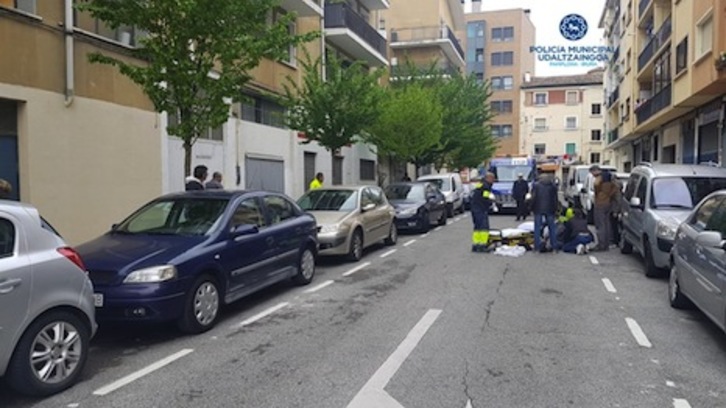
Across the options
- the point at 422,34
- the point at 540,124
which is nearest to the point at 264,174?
the point at 422,34

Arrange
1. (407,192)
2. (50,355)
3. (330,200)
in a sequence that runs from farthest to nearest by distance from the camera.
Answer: (407,192) < (330,200) < (50,355)

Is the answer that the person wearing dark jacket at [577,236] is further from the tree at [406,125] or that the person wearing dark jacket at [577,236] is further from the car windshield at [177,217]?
the tree at [406,125]

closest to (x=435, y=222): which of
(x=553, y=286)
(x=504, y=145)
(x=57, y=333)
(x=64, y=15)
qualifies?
(x=553, y=286)

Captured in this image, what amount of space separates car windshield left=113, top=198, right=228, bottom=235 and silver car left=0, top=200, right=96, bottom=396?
2.22 meters

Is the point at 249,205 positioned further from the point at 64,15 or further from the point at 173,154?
the point at 173,154

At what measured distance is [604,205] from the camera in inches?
512

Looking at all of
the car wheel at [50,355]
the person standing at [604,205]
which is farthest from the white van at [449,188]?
the car wheel at [50,355]

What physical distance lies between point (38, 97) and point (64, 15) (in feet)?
6.06

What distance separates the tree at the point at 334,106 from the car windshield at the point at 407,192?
2097mm

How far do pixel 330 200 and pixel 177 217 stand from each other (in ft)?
17.6

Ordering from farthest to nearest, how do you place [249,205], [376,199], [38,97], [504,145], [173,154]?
[504,145], [173,154], [376,199], [38,97], [249,205]

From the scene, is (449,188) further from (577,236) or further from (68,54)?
(68,54)

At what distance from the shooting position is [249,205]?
320 inches

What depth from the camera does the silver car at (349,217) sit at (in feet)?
37.3
